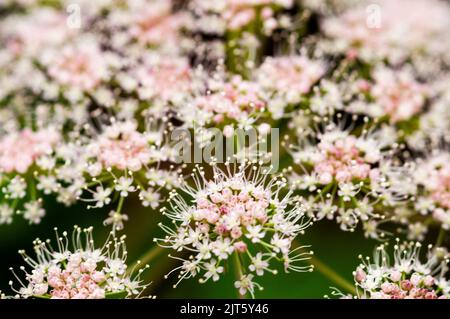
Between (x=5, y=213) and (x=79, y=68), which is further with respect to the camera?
(x=79, y=68)

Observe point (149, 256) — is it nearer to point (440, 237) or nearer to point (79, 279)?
point (79, 279)

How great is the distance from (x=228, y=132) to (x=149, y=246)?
83 cm

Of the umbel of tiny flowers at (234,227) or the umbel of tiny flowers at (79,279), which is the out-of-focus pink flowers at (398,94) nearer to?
the umbel of tiny flowers at (234,227)

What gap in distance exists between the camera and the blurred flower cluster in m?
2.88

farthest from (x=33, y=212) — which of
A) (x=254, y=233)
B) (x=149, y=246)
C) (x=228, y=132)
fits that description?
(x=254, y=233)

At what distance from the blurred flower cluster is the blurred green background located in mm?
88

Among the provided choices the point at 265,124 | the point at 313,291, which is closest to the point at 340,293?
the point at 313,291

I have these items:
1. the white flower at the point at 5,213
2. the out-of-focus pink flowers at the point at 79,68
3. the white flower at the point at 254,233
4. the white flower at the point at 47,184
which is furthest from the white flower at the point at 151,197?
the out-of-focus pink flowers at the point at 79,68

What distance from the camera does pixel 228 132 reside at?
329 centimetres

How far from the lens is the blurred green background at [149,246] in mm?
3518

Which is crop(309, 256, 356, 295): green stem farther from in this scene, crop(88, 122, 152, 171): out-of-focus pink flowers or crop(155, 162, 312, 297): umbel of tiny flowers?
crop(88, 122, 152, 171): out-of-focus pink flowers

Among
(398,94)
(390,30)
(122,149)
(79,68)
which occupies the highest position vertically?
(390,30)

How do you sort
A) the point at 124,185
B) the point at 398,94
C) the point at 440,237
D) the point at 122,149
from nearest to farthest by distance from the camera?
1. the point at 124,185
2. the point at 122,149
3. the point at 440,237
4. the point at 398,94
